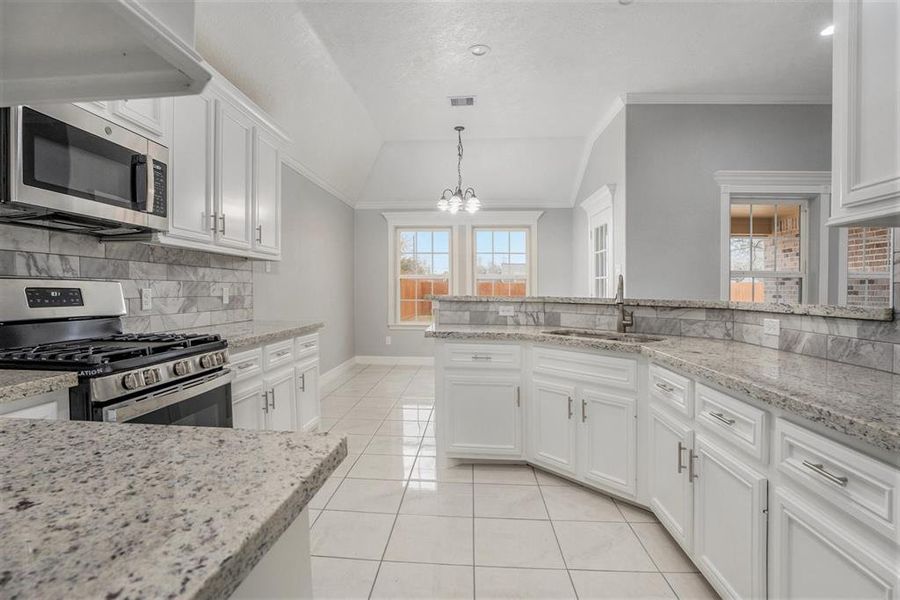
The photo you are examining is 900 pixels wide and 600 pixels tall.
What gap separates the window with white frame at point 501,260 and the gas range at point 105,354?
15.5 feet

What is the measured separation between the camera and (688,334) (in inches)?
96.3

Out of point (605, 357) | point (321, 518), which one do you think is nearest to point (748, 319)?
point (605, 357)

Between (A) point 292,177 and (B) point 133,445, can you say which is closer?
(B) point 133,445

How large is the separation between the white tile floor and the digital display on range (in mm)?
1516

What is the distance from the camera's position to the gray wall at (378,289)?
6.29 m

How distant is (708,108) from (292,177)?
4.05m

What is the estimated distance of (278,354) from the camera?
262 centimetres

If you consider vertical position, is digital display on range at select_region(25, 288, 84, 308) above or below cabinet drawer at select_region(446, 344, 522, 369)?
above

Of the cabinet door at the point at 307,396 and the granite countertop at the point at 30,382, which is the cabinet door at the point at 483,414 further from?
the granite countertop at the point at 30,382

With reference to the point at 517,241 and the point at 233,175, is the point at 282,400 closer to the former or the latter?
the point at 233,175

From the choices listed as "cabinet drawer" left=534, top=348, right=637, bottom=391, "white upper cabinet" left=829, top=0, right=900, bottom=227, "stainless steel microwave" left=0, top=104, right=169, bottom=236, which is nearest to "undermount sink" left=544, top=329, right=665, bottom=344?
"cabinet drawer" left=534, top=348, right=637, bottom=391

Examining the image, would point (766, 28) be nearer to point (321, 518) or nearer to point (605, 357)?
point (605, 357)

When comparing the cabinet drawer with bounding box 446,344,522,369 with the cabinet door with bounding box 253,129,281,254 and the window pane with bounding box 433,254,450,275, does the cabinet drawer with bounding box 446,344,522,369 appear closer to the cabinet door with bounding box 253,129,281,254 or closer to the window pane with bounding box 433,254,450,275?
the cabinet door with bounding box 253,129,281,254

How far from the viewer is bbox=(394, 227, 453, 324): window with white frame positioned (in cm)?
642
